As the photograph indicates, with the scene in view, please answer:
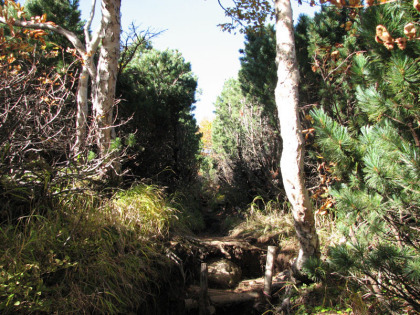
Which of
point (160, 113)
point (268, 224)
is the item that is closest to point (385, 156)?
point (268, 224)

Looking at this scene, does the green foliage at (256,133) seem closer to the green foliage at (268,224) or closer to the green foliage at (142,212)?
the green foliage at (268,224)

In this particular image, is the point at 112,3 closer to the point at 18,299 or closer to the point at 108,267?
the point at 108,267

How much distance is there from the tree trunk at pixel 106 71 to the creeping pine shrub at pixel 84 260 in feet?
3.59

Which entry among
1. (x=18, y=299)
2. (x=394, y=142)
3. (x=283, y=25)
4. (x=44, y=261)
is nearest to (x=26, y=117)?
(x=44, y=261)

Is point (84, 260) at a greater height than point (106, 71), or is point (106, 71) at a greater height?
point (106, 71)

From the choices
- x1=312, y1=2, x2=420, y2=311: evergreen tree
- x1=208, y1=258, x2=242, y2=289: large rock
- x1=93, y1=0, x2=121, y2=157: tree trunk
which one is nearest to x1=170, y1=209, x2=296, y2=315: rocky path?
x1=208, y1=258, x2=242, y2=289: large rock

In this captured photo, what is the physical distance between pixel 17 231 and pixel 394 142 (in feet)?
11.5

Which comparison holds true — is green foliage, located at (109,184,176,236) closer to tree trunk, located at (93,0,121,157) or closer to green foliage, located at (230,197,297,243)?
tree trunk, located at (93,0,121,157)

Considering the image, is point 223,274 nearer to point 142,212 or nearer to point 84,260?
point 142,212

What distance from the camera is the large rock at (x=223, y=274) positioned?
4.23 metres

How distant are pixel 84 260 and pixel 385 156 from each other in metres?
2.87

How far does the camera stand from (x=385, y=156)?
226 centimetres

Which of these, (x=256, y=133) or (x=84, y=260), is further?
(x=256, y=133)

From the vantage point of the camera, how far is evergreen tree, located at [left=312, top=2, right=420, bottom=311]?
2.12 m
